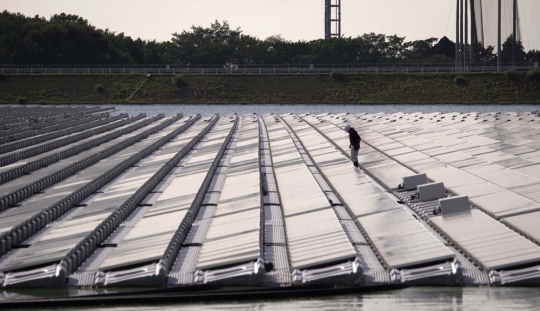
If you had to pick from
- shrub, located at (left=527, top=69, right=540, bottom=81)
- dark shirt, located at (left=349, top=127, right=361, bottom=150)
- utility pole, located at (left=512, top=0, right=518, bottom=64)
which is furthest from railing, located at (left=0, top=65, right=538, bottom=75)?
dark shirt, located at (left=349, top=127, right=361, bottom=150)

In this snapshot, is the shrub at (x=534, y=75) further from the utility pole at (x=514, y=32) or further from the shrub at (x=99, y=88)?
the shrub at (x=99, y=88)

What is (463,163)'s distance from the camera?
1169 inches

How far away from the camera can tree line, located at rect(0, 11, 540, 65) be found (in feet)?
419

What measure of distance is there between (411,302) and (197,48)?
136562 mm

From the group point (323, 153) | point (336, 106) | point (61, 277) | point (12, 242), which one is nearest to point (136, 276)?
point (61, 277)

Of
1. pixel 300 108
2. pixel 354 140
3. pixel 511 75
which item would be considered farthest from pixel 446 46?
A: pixel 354 140

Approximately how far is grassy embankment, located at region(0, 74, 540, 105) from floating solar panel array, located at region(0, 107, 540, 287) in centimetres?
6400

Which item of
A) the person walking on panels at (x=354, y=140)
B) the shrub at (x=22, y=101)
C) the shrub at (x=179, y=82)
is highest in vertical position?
the shrub at (x=179, y=82)

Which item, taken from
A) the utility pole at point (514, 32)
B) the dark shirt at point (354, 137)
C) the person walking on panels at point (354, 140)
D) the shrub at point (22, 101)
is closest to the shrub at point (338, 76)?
the utility pole at point (514, 32)

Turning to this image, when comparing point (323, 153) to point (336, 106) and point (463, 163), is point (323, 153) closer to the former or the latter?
point (463, 163)

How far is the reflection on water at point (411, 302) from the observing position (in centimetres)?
1388

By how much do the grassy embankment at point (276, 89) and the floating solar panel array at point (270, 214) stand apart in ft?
210

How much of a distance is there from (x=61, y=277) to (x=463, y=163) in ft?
56.5

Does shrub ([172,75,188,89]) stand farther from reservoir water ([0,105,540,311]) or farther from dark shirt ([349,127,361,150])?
reservoir water ([0,105,540,311])
